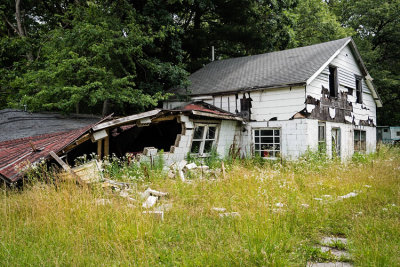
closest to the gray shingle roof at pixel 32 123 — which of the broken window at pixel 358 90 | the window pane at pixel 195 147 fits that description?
the window pane at pixel 195 147

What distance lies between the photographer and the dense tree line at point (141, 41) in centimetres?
1209

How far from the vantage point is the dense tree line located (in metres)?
12.1

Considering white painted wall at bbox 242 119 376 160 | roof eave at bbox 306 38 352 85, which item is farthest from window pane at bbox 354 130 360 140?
roof eave at bbox 306 38 352 85

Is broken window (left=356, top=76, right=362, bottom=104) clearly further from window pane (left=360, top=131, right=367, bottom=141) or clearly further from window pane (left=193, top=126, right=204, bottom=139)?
window pane (left=193, top=126, right=204, bottom=139)

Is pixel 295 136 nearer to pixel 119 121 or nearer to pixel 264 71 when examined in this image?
pixel 264 71

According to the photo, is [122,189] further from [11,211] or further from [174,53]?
[174,53]

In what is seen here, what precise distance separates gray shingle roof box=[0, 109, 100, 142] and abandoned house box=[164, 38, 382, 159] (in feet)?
19.0

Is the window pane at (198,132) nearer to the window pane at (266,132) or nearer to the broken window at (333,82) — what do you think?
the window pane at (266,132)

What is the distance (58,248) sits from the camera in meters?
3.62

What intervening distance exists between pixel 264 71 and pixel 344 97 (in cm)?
464

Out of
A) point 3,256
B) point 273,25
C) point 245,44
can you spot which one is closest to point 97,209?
point 3,256

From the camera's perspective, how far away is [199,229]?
4402 mm

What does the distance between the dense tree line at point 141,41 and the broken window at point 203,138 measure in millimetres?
2595

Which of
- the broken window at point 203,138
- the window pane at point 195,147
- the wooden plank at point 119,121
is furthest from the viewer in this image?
the broken window at point 203,138
